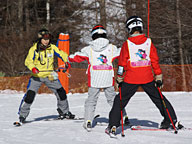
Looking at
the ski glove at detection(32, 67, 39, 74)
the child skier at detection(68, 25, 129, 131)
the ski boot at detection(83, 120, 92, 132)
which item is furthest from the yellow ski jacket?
the ski boot at detection(83, 120, 92, 132)

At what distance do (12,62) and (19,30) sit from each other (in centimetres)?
414

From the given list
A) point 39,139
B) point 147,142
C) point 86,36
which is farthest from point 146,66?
point 86,36

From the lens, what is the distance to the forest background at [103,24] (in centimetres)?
1285

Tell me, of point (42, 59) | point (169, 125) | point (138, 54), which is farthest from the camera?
point (42, 59)

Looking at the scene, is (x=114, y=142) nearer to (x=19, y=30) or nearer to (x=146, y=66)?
(x=146, y=66)

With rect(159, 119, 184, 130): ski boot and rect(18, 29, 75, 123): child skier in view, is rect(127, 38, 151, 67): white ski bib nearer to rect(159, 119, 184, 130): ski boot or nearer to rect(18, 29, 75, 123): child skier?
rect(159, 119, 184, 130): ski boot

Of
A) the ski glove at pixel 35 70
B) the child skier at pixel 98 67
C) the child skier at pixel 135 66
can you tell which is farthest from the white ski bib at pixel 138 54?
the ski glove at pixel 35 70

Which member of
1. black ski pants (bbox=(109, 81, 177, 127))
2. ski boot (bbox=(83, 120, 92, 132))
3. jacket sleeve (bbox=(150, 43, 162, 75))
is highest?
jacket sleeve (bbox=(150, 43, 162, 75))

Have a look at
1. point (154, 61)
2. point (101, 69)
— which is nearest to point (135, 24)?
point (154, 61)

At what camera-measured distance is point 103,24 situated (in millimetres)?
14836

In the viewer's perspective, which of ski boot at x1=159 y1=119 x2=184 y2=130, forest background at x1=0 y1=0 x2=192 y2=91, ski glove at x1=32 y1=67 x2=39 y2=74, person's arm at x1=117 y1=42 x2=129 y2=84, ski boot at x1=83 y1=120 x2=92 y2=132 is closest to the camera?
person's arm at x1=117 y1=42 x2=129 y2=84

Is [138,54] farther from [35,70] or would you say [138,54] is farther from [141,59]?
[35,70]

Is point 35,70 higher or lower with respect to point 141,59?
lower

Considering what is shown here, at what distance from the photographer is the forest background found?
12852 millimetres
